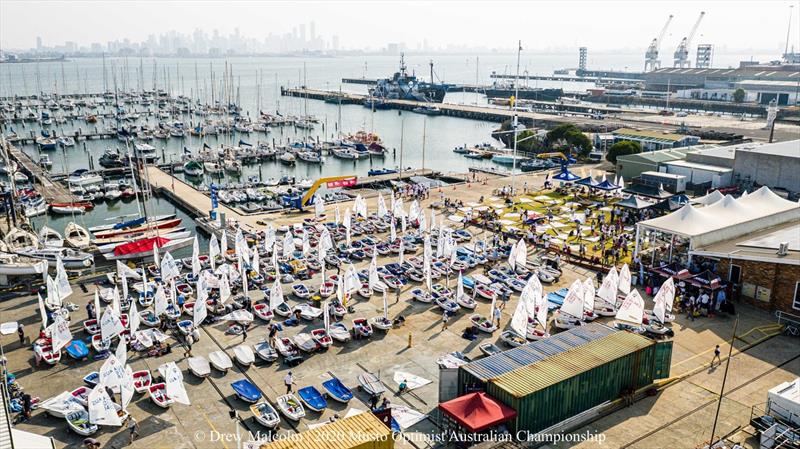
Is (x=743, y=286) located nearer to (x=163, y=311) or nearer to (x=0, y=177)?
(x=163, y=311)

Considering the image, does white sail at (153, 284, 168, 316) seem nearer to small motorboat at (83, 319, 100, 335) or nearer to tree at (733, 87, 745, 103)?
small motorboat at (83, 319, 100, 335)

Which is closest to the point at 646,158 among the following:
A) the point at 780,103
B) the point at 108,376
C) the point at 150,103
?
the point at 108,376

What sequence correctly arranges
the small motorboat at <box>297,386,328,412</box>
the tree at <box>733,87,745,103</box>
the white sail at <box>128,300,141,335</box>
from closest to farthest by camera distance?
the small motorboat at <box>297,386,328,412</box>
the white sail at <box>128,300,141,335</box>
the tree at <box>733,87,745,103</box>

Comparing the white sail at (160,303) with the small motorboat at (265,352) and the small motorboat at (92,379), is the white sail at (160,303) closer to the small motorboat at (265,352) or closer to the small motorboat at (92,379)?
the small motorboat at (92,379)

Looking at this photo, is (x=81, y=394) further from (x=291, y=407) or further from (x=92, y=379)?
(x=291, y=407)

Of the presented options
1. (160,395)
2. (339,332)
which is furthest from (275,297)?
(160,395)

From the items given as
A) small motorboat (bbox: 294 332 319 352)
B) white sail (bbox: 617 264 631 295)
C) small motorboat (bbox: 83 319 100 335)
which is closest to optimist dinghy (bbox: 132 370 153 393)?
small motorboat (bbox: 83 319 100 335)
